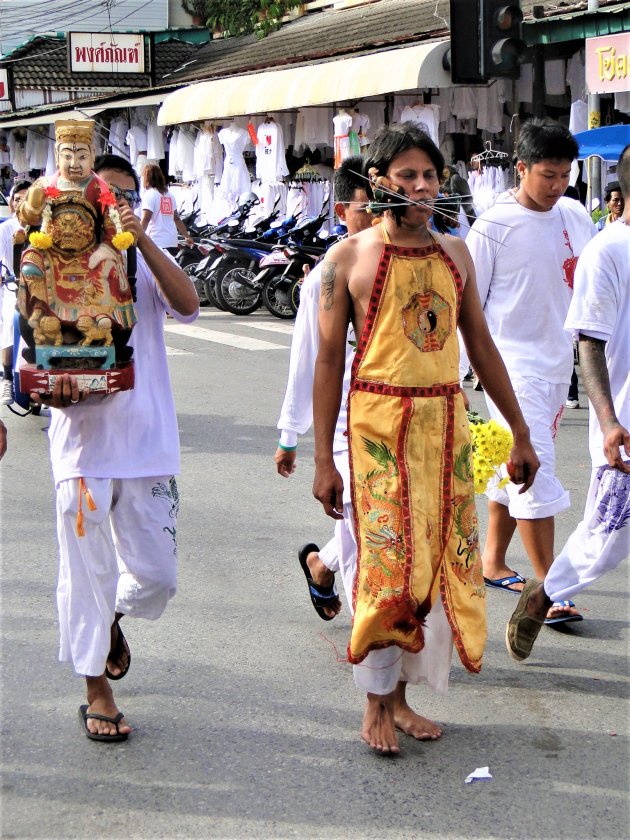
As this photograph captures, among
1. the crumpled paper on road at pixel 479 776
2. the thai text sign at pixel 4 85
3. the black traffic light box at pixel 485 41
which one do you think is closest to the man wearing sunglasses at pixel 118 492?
the crumpled paper on road at pixel 479 776

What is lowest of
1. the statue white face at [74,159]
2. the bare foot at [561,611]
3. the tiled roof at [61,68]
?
the bare foot at [561,611]

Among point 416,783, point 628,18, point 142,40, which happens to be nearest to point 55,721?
point 416,783

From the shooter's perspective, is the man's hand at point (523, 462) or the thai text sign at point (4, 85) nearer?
the man's hand at point (523, 462)

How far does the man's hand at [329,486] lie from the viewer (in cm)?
420

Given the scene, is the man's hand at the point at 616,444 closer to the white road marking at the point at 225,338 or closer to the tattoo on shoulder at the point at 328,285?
the tattoo on shoulder at the point at 328,285

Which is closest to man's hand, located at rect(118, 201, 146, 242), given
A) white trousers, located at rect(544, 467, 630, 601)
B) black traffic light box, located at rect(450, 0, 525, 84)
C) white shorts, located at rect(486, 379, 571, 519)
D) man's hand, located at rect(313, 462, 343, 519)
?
man's hand, located at rect(313, 462, 343, 519)

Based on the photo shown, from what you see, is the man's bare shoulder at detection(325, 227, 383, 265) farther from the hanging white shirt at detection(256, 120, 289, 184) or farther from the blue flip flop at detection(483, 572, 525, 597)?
the hanging white shirt at detection(256, 120, 289, 184)

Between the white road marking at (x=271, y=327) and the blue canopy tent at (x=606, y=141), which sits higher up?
the blue canopy tent at (x=606, y=141)

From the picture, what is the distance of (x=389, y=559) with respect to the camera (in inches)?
160

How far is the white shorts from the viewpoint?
217 inches

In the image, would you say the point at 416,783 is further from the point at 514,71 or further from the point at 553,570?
the point at 514,71

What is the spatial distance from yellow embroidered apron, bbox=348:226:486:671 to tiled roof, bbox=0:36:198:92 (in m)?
29.4

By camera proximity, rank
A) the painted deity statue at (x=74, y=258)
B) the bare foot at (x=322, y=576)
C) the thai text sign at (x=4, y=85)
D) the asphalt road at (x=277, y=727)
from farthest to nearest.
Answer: the thai text sign at (x=4, y=85) → the bare foot at (x=322, y=576) → the painted deity statue at (x=74, y=258) → the asphalt road at (x=277, y=727)

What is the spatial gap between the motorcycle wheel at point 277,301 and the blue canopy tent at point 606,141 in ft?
19.0
